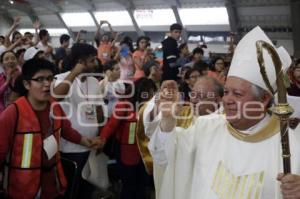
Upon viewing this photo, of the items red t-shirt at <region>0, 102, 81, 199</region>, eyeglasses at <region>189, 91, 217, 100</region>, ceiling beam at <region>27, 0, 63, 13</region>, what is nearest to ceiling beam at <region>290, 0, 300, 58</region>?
eyeglasses at <region>189, 91, 217, 100</region>

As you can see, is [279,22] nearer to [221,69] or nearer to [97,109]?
[221,69]

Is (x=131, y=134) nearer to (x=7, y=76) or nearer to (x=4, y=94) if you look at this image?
(x=4, y=94)

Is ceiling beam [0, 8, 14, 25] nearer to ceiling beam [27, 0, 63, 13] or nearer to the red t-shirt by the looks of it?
ceiling beam [27, 0, 63, 13]

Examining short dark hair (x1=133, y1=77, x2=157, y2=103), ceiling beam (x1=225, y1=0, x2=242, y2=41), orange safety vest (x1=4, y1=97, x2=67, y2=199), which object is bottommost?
orange safety vest (x1=4, y1=97, x2=67, y2=199)

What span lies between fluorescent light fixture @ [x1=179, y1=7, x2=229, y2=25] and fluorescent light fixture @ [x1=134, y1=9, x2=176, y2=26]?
560 millimetres

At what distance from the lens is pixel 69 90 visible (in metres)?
3.21

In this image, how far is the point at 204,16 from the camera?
13992mm

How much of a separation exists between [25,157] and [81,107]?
37.7 inches

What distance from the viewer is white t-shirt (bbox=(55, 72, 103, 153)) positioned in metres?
3.29

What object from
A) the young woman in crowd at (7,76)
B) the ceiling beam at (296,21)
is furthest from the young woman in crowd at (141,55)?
the ceiling beam at (296,21)

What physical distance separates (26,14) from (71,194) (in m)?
20.2

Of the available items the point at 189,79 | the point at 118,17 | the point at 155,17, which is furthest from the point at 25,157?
the point at 118,17

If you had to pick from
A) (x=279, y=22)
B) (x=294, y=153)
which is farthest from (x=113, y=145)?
(x=279, y=22)

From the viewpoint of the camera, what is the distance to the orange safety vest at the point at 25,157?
245 centimetres
